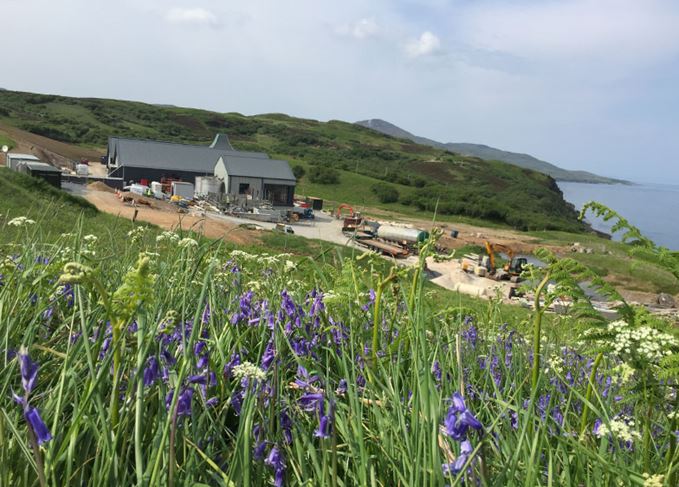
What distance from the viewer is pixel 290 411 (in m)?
2.27

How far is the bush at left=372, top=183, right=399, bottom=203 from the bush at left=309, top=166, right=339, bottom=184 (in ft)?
22.5

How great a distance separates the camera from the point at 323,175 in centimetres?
9438

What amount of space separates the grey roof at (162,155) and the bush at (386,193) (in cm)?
2936

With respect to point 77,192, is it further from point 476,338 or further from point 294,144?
point 294,144

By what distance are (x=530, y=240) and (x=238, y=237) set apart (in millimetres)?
45290

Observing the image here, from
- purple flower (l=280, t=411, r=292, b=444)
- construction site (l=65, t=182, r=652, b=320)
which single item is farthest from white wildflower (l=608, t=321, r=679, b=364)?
construction site (l=65, t=182, r=652, b=320)

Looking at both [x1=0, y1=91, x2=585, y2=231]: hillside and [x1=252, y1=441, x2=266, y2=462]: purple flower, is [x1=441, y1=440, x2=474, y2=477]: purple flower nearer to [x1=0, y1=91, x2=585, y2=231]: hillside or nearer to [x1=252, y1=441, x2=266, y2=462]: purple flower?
[x1=252, y1=441, x2=266, y2=462]: purple flower

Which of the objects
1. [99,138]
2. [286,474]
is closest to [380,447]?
[286,474]

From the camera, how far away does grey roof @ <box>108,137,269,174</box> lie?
209 feet

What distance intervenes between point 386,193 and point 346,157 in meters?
47.5

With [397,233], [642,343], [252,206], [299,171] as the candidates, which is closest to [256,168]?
[252,206]

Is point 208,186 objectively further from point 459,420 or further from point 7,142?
point 459,420

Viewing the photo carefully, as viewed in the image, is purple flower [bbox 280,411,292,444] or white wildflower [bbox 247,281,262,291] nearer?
purple flower [bbox 280,411,292,444]

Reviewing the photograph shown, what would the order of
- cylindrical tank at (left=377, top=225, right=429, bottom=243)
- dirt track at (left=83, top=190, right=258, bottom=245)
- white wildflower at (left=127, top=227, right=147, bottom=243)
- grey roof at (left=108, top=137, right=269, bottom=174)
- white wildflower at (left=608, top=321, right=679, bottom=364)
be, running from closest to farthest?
white wildflower at (left=608, top=321, right=679, bottom=364) → white wildflower at (left=127, top=227, right=147, bottom=243) → dirt track at (left=83, top=190, right=258, bottom=245) → cylindrical tank at (left=377, top=225, right=429, bottom=243) → grey roof at (left=108, top=137, right=269, bottom=174)
